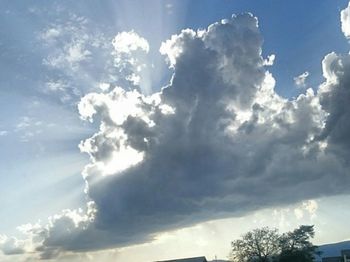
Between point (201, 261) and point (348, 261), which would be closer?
point (201, 261)

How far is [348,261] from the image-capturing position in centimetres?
19962

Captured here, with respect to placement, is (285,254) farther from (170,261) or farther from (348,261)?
(170,261)

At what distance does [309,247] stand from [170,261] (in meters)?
53.3

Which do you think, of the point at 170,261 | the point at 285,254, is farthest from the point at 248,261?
the point at 170,261

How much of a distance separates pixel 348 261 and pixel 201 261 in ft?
202

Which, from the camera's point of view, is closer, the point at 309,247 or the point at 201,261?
the point at 201,261

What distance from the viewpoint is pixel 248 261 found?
655ft

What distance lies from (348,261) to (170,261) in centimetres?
7041

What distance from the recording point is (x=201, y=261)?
595 ft

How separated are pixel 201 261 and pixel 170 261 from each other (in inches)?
567

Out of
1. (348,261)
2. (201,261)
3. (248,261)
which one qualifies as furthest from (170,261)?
(348,261)

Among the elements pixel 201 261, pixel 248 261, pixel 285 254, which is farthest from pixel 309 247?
pixel 201 261

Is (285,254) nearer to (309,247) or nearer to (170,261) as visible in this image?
(309,247)

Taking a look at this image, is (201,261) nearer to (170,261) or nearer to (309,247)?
(170,261)
